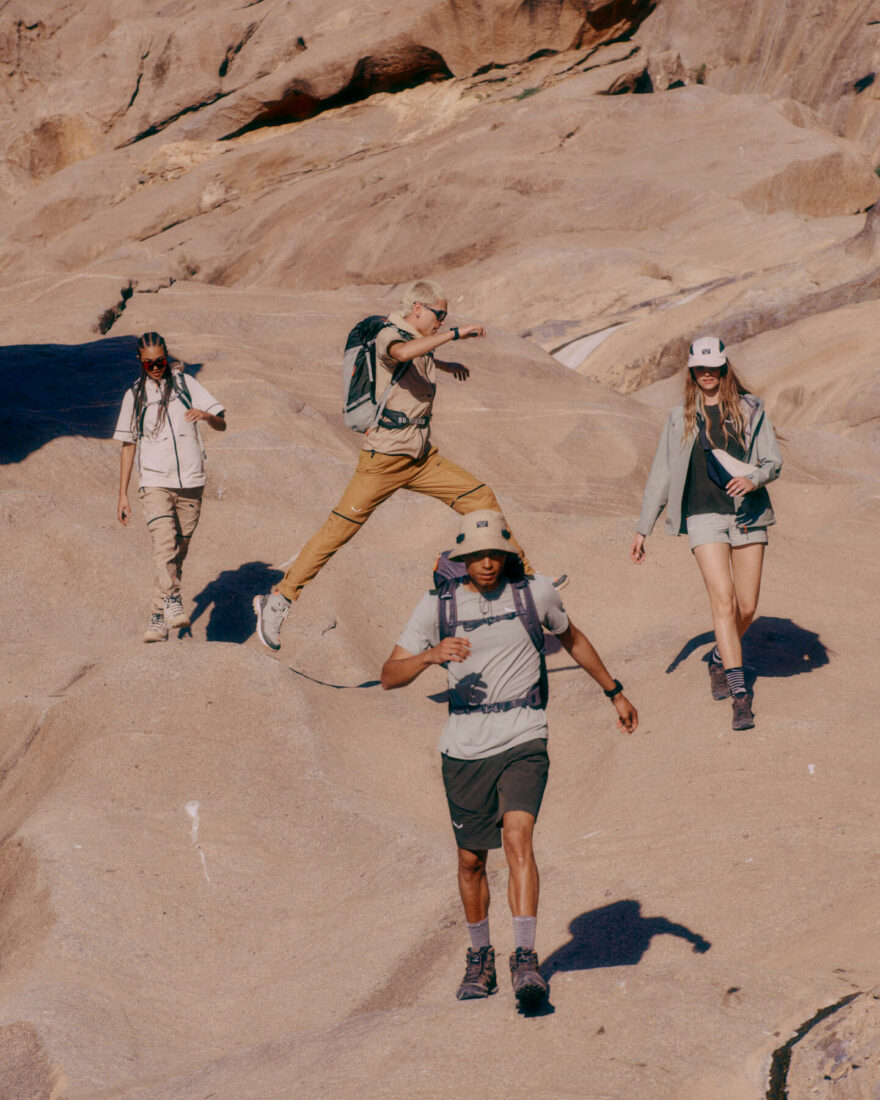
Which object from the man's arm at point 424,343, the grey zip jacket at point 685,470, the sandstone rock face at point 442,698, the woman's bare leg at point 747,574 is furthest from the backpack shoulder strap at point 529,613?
the woman's bare leg at point 747,574

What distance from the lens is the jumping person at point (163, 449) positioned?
7453mm

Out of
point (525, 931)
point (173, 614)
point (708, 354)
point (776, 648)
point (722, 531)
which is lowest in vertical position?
point (776, 648)

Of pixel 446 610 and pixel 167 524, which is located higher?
pixel 446 610

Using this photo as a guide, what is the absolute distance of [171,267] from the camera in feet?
80.8

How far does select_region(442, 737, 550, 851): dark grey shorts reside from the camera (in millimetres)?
4023

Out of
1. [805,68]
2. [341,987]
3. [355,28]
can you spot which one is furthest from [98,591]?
[805,68]

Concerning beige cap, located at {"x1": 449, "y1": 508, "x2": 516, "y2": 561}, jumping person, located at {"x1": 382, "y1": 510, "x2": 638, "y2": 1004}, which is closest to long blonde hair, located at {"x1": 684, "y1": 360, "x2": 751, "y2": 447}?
jumping person, located at {"x1": 382, "y1": 510, "x2": 638, "y2": 1004}

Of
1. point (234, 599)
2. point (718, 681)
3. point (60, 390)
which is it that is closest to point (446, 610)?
point (718, 681)

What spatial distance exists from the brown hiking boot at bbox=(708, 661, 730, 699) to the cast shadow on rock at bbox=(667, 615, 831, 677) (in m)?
0.42

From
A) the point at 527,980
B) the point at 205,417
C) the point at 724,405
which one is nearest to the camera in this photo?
the point at 527,980

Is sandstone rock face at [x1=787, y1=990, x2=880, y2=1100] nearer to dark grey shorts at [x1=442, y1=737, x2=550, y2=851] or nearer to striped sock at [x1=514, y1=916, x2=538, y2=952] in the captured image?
striped sock at [x1=514, y1=916, x2=538, y2=952]

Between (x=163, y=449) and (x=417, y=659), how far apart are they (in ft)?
13.0

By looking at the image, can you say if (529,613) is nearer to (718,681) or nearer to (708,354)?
(708,354)

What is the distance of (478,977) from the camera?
414 cm
